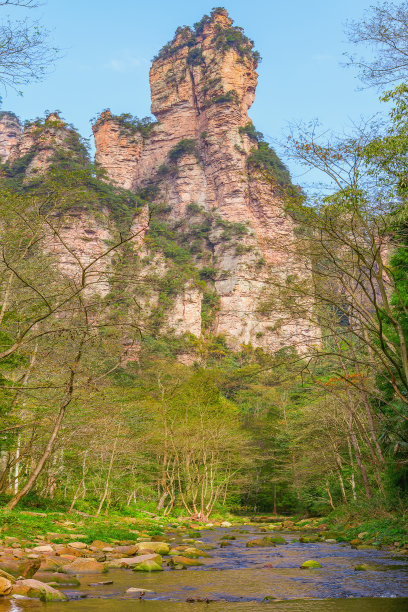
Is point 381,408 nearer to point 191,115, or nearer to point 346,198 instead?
point 346,198

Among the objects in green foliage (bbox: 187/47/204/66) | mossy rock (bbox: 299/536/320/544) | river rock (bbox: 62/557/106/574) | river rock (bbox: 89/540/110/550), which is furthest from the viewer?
green foliage (bbox: 187/47/204/66)

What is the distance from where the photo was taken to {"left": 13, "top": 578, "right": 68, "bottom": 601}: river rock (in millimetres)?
5176

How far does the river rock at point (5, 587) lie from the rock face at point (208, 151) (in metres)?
56.2

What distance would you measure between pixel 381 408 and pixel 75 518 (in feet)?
31.7

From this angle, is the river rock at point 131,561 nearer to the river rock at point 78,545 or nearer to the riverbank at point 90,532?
the river rock at point 78,545

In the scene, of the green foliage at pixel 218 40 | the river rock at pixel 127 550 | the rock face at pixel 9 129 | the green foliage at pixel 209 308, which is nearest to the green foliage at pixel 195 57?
the green foliage at pixel 218 40

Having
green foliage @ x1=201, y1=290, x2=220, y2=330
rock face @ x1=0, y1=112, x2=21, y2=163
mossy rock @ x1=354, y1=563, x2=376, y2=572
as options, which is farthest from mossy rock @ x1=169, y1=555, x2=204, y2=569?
rock face @ x1=0, y1=112, x2=21, y2=163

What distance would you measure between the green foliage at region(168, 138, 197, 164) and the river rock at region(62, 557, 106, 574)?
245 ft

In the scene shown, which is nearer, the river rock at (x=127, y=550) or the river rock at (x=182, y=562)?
the river rock at (x=182, y=562)

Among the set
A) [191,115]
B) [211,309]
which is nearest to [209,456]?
[211,309]

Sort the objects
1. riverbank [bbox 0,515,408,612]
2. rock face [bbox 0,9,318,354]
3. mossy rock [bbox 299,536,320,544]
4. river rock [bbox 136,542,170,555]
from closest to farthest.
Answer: riverbank [bbox 0,515,408,612] → river rock [bbox 136,542,170,555] → mossy rock [bbox 299,536,320,544] → rock face [bbox 0,9,318,354]

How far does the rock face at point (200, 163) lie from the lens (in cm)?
6362

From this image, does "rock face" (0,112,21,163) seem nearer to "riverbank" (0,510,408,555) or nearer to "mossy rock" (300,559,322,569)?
"riverbank" (0,510,408,555)

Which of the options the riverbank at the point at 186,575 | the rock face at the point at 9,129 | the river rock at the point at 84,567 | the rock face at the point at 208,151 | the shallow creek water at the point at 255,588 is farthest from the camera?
the rock face at the point at 9,129
